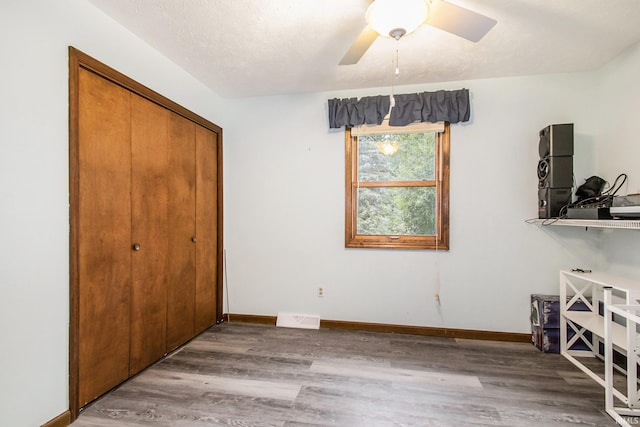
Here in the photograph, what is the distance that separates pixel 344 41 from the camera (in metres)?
2.06

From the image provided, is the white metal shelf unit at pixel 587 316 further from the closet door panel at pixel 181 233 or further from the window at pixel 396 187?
the closet door panel at pixel 181 233

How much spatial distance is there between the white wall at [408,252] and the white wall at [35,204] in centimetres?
169

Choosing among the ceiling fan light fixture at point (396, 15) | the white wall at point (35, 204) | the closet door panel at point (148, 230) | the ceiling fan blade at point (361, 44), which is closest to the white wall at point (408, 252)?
the closet door panel at point (148, 230)

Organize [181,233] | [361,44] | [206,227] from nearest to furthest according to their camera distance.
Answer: [361,44], [181,233], [206,227]

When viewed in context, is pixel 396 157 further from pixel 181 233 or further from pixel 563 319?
pixel 181 233

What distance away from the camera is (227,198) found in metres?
3.20

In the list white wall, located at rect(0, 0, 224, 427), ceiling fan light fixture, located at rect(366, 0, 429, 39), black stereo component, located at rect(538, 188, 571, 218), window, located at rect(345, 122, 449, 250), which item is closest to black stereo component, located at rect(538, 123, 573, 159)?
black stereo component, located at rect(538, 188, 571, 218)

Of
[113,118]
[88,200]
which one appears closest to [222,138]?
[113,118]

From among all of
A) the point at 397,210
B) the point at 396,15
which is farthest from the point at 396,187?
the point at 396,15

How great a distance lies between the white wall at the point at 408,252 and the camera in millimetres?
2617

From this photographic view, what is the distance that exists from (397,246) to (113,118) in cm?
261

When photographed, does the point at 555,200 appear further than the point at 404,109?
No

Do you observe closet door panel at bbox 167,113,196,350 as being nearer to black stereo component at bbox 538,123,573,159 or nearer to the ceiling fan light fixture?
the ceiling fan light fixture

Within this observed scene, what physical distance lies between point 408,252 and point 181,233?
2228 millimetres
